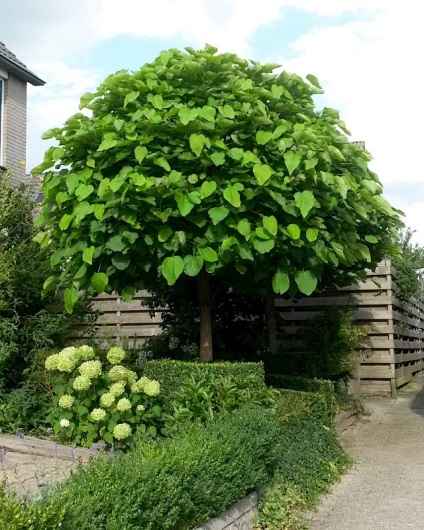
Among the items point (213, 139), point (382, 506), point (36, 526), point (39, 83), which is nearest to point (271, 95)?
point (213, 139)

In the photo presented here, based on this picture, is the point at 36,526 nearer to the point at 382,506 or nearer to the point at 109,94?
the point at 382,506

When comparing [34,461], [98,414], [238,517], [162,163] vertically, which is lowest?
[238,517]

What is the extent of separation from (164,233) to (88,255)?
0.75m

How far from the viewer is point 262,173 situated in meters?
6.39

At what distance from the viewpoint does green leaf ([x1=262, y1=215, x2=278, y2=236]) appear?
642cm

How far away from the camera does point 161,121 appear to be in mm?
6617

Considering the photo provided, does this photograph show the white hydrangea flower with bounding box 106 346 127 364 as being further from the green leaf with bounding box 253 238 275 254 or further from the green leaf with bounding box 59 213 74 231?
the green leaf with bounding box 253 238 275 254

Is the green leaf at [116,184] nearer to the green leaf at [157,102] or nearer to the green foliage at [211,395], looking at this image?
the green leaf at [157,102]

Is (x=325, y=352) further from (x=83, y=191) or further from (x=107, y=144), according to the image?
(x=107, y=144)

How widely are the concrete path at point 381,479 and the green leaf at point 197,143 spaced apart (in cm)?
336

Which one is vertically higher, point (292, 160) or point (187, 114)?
point (187, 114)

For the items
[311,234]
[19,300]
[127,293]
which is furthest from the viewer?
[19,300]

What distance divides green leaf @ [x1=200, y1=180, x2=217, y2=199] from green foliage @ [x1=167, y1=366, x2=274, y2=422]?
187 cm

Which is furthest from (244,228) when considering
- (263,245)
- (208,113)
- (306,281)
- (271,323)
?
(271,323)
